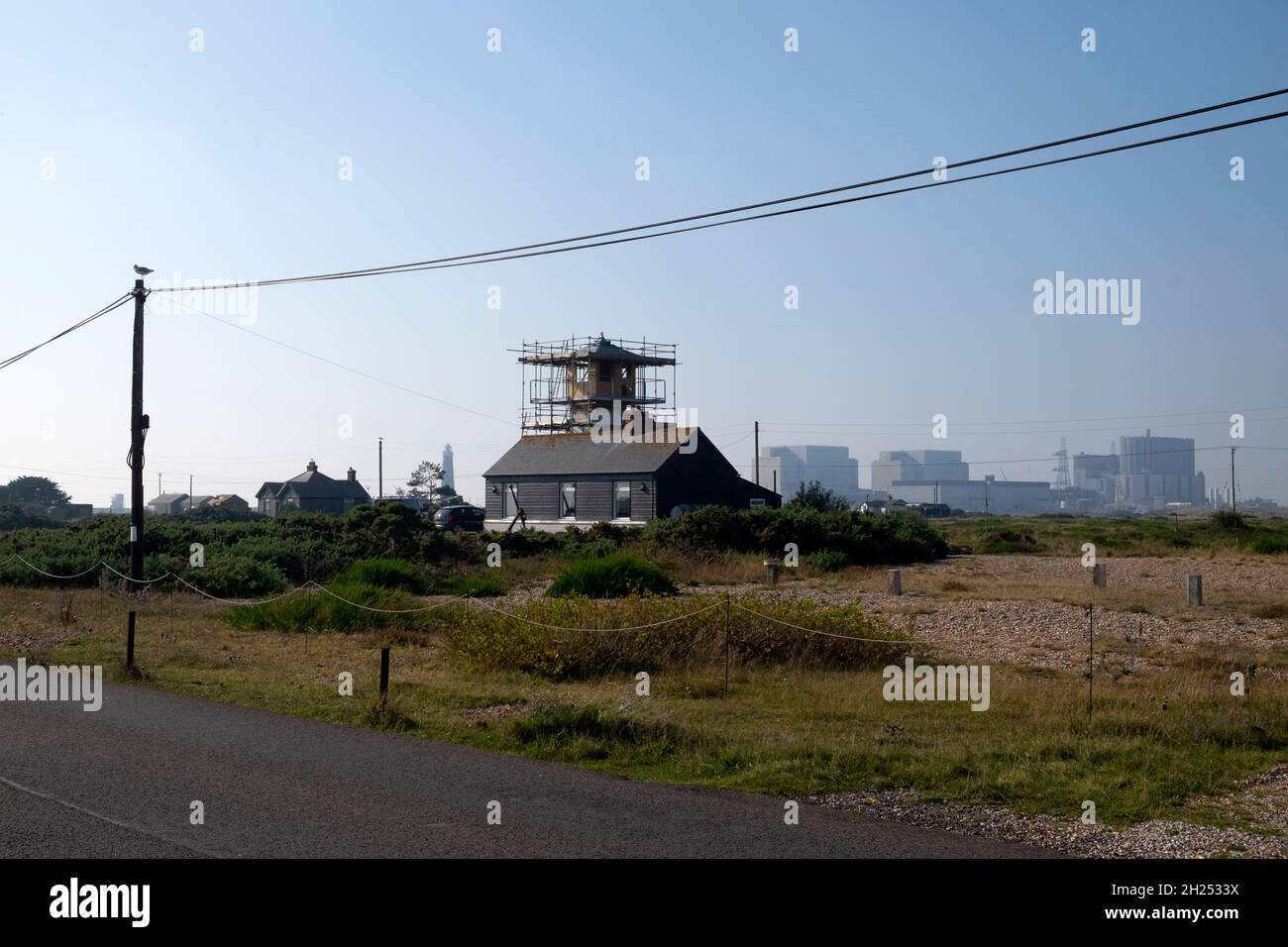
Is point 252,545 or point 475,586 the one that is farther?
point 252,545

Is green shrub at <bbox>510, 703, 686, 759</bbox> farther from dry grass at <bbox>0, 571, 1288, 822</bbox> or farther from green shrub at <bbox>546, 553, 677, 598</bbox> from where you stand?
green shrub at <bbox>546, 553, 677, 598</bbox>

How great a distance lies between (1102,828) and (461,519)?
51.6 meters

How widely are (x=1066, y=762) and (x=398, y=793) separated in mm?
5655

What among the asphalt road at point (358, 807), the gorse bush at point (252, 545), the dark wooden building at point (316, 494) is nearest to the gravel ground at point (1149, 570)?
the gorse bush at point (252, 545)

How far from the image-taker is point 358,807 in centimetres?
864

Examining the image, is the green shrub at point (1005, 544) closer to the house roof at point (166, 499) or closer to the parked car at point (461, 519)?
the parked car at point (461, 519)

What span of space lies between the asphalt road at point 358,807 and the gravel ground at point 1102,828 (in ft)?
1.08

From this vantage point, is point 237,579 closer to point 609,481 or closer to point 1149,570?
point 609,481

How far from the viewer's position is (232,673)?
1666 cm

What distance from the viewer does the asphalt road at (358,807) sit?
7613mm

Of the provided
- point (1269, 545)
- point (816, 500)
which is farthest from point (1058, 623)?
point (816, 500)

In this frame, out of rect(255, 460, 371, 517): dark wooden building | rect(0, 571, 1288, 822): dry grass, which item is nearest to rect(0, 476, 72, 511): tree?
rect(255, 460, 371, 517): dark wooden building
